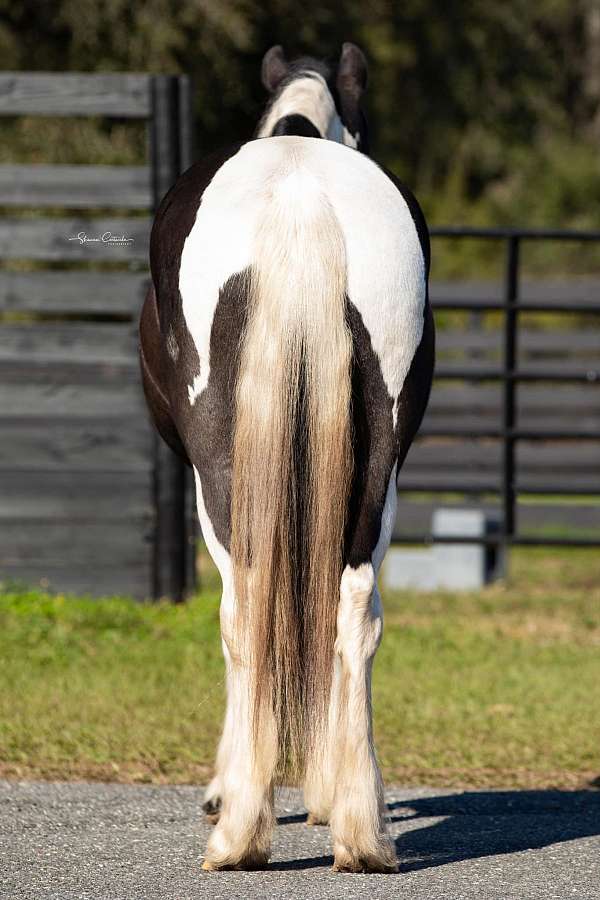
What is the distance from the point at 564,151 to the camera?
24641 millimetres

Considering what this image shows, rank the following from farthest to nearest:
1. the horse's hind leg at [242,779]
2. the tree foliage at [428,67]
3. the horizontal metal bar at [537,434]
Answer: the tree foliage at [428,67] < the horizontal metal bar at [537,434] < the horse's hind leg at [242,779]

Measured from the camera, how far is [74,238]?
6898 millimetres

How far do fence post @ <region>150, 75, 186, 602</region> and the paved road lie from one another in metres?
2.94

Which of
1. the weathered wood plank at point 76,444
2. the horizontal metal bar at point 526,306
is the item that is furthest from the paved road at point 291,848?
the horizontal metal bar at point 526,306

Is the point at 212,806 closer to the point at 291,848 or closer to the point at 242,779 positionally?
the point at 291,848

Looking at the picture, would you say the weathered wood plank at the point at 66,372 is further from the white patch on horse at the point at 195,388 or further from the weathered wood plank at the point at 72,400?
the white patch on horse at the point at 195,388

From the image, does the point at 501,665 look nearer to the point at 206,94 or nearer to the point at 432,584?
the point at 432,584

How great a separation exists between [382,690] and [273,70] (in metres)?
2.51

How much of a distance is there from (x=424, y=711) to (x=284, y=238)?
252 cm

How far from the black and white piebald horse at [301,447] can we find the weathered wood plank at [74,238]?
3.61m

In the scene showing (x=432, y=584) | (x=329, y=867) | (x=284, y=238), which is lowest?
(x=432, y=584)

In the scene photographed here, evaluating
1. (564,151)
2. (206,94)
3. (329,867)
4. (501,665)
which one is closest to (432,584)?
(501,665)

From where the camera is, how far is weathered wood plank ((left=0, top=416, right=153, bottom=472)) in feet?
23.1

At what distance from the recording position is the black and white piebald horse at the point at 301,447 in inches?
125
